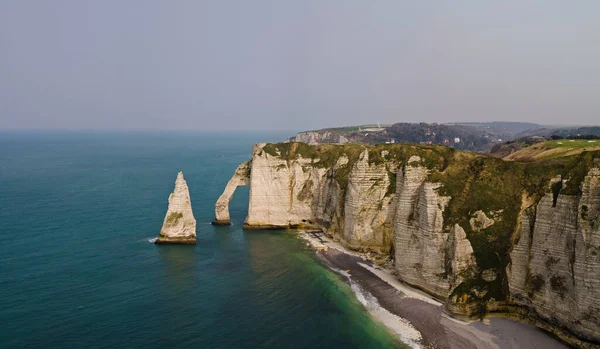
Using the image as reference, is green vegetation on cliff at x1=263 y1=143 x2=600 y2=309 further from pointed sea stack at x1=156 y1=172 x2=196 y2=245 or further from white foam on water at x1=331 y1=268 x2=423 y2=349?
pointed sea stack at x1=156 y1=172 x2=196 y2=245

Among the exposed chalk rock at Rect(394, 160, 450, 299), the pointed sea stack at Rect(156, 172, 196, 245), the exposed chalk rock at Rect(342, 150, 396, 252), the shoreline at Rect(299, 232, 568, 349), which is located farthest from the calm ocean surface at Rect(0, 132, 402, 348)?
the exposed chalk rock at Rect(342, 150, 396, 252)

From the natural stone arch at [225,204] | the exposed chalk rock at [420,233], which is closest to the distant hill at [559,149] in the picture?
the exposed chalk rock at [420,233]

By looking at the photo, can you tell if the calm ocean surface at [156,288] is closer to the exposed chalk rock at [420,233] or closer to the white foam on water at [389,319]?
the white foam on water at [389,319]

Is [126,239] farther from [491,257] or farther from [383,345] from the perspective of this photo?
[491,257]

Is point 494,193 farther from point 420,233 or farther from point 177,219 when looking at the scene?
point 177,219

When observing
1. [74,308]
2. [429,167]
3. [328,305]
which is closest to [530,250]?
[429,167]

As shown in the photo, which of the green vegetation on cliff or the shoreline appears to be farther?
the green vegetation on cliff
